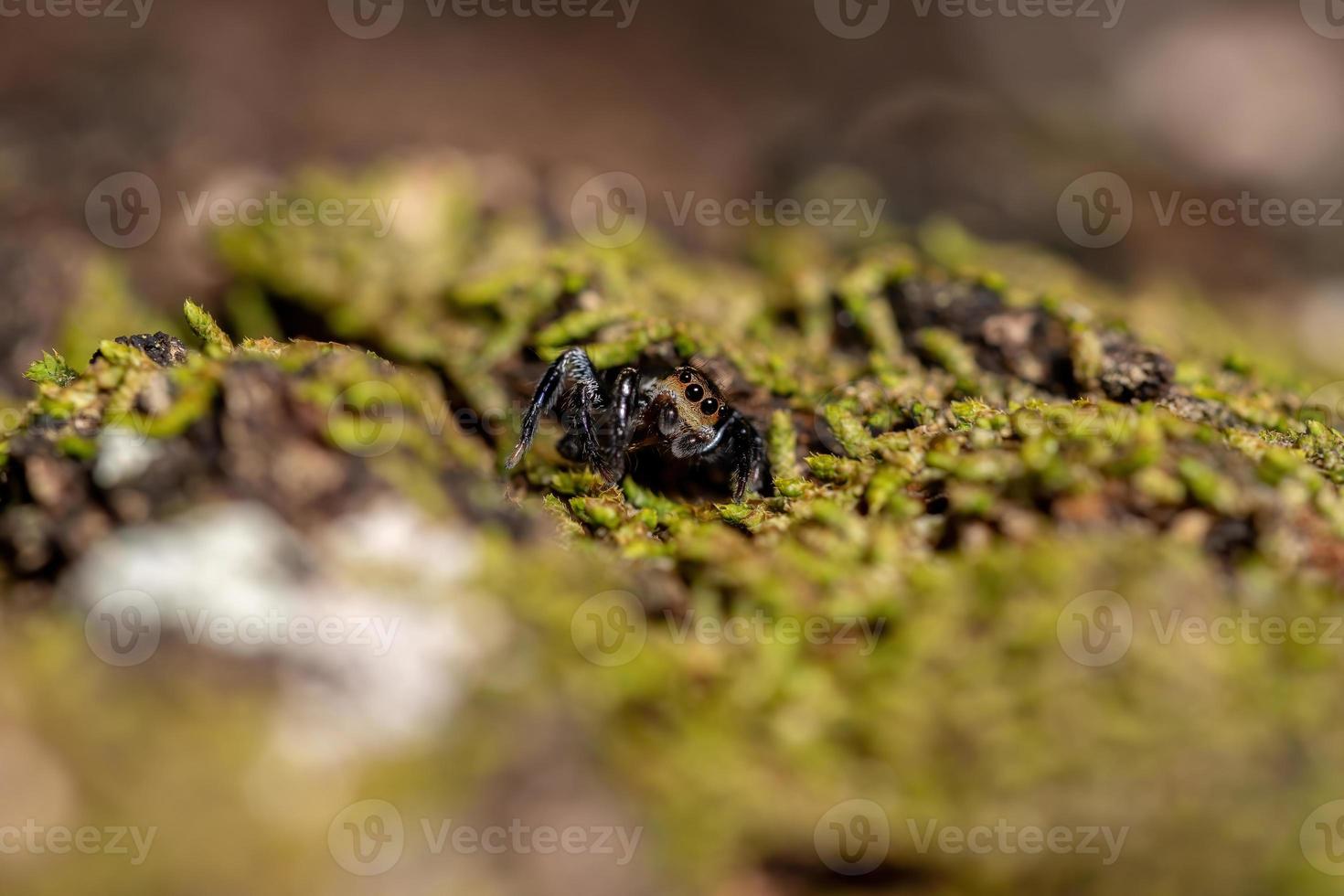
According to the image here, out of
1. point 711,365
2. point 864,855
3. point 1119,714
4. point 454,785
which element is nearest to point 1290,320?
point 711,365

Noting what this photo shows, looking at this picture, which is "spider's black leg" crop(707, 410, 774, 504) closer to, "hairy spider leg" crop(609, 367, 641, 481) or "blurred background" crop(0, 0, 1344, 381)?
"hairy spider leg" crop(609, 367, 641, 481)

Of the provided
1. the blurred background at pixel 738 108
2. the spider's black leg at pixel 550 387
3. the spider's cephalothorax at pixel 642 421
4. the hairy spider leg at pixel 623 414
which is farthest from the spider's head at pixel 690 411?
the blurred background at pixel 738 108

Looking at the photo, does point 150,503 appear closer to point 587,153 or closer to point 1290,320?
point 587,153

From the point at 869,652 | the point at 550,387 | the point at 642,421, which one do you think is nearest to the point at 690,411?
the point at 642,421

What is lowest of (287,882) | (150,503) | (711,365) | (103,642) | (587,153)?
(287,882)

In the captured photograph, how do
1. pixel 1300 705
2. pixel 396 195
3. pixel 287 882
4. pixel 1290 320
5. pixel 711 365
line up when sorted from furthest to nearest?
1. pixel 1290 320
2. pixel 396 195
3. pixel 711 365
4. pixel 1300 705
5. pixel 287 882

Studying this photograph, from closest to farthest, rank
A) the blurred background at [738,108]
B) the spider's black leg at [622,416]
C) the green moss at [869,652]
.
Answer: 1. the green moss at [869,652]
2. the spider's black leg at [622,416]
3. the blurred background at [738,108]

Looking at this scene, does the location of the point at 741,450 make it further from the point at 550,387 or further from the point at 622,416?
the point at 550,387

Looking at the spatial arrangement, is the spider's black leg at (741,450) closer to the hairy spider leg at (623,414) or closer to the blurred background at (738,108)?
the hairy spider leg at (623,414)
